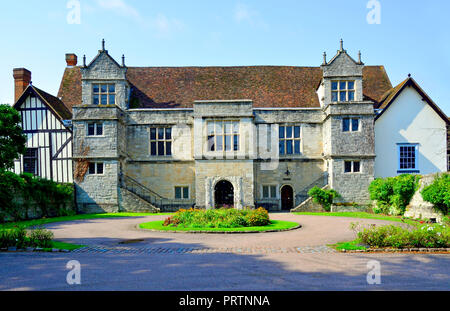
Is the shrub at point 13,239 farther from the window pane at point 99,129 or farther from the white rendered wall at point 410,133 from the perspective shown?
the white rendered wall at point 410,133

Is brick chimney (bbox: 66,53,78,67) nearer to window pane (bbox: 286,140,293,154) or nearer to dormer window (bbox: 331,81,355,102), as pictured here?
window pane (bbox: 286,140,293,154)

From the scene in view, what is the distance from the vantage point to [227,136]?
26.1m

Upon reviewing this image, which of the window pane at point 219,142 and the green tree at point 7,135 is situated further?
the window pane at point 219,142

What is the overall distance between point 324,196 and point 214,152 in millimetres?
8653

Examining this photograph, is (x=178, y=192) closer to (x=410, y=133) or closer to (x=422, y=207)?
(x=422, y=207)

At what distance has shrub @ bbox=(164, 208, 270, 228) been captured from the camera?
15.8 metres

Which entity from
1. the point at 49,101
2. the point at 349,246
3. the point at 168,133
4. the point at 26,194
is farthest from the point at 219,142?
the point at 349,246

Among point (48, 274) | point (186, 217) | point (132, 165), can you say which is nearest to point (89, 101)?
point (132, 165)

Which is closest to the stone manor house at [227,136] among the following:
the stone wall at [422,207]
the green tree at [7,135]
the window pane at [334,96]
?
the window pane at [334,96]

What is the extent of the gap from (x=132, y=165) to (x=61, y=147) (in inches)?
216

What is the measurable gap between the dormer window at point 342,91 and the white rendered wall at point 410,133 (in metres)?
3.02

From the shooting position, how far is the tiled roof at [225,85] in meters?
28.7

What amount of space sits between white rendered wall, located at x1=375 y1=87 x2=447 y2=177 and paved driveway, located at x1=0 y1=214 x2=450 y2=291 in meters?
17.5

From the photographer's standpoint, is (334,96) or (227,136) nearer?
(227,136)
